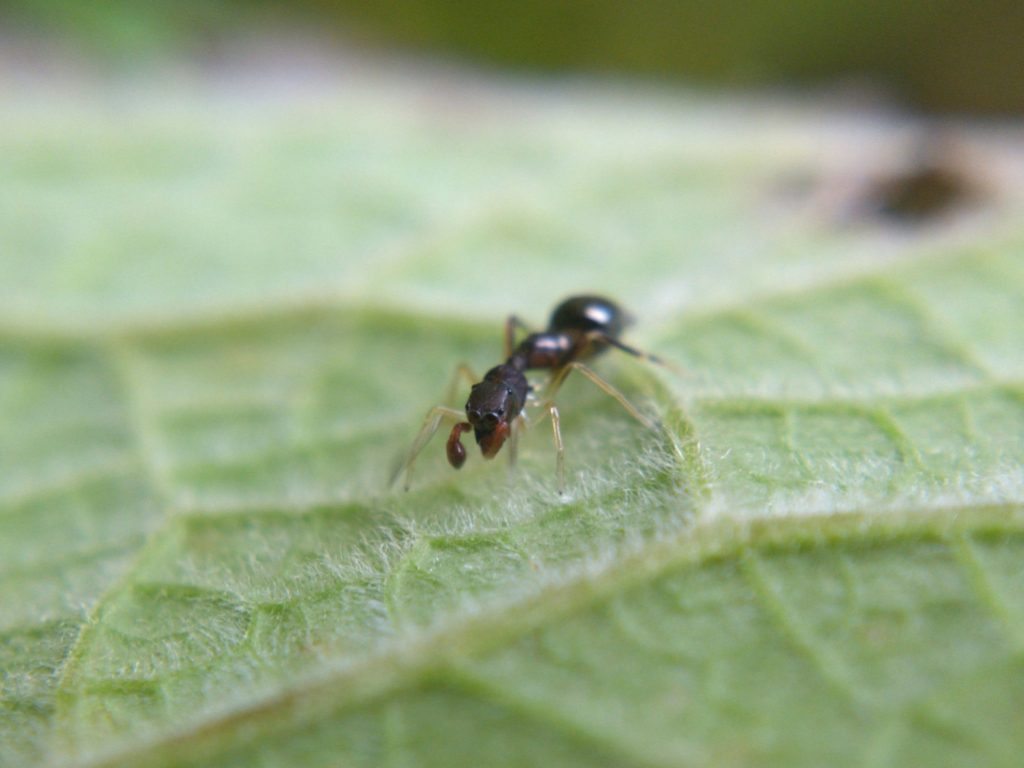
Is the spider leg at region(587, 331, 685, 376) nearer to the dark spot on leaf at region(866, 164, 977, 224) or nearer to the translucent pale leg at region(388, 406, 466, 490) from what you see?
the translucent pale leg at region(388, 406, 466, 490)

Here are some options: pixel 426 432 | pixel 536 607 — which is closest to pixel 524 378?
pixel 426 432

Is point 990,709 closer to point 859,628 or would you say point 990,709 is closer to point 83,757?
point 859,628

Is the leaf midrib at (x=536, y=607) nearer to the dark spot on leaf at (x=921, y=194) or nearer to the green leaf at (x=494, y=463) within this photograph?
the green leaf at (x=494, y=463)

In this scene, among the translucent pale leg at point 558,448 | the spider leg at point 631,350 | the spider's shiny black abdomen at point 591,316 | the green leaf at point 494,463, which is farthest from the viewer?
the spider's shiny black abdomen at point 591,316

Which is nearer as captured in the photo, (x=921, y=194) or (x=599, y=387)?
(x=599, y=387)

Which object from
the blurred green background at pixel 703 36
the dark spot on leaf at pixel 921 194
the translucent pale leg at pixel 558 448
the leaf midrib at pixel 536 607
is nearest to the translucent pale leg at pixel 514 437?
the translucent pale leg at pixel 558 448

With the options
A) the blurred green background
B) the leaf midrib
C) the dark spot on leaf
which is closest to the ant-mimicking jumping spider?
the leaf midrib

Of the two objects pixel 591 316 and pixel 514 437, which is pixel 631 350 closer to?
pixel 591 316
